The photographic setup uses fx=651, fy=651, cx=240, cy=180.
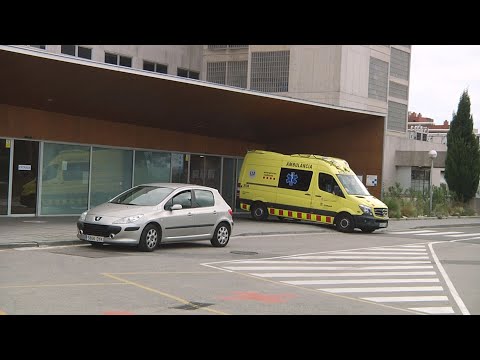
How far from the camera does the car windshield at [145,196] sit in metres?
15.5

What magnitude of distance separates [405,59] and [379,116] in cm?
2660

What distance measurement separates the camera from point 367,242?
21219 mm

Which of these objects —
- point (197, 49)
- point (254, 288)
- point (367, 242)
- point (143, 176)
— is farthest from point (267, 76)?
point (254, 288)

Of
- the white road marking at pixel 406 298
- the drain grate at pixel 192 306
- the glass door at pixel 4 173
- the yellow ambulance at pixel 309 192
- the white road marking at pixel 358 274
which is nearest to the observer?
the drain grate at pixel 192 306

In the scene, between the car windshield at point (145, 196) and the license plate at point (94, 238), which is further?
the car windshield at point (145, 196)

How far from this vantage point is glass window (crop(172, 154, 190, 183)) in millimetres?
28125

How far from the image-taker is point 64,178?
23.3 metres

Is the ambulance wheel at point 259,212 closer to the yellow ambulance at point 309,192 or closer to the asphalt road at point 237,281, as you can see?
the yellow ambulance at point 309,192

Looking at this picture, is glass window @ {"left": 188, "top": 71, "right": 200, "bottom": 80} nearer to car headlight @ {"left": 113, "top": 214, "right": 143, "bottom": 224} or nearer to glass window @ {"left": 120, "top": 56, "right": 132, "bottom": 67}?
glass window @ {"left": 120, "top": 56, "right": 132, "bottom": 67}

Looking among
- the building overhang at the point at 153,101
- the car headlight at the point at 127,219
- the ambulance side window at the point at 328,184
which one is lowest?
the car headlight at the point at 127,219

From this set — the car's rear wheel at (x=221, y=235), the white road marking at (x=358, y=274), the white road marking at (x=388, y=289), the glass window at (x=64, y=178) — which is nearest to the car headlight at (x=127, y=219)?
the car's rear wheel at (x=221, y=235)

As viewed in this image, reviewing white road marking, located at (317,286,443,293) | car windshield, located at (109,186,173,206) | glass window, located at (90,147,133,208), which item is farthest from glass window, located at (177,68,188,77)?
white road marking, located at (317,286,443,293)

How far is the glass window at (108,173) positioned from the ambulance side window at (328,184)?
24.8 feet
